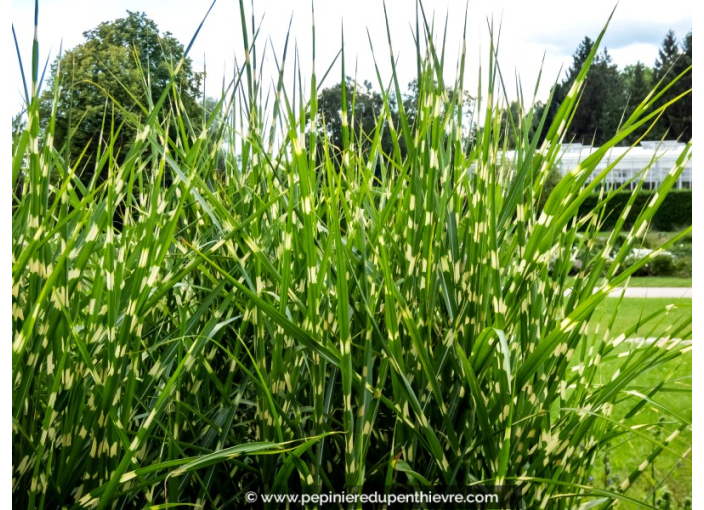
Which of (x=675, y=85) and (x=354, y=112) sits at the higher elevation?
(x=675, y=85)

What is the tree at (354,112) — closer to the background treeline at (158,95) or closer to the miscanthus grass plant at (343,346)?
the background treeline at (158,95)

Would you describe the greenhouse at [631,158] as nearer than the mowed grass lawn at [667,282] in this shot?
Yes

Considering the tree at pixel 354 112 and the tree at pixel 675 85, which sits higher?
the tree at pixel 675 85

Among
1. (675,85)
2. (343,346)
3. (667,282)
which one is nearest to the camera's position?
(343,346)

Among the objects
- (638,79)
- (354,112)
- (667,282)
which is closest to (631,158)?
(638,79)

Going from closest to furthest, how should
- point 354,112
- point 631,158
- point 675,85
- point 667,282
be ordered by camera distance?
1. point 354,112
2. point 667,282
3. point 631,158
4. point 675,85

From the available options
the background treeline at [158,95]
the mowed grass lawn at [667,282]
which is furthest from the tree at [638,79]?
the mowed grass lawn at [667,282]

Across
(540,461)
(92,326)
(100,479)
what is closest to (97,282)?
(92,326)

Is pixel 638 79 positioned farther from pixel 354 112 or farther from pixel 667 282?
pixel 354 112

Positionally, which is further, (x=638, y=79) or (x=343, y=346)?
(x=638, y=79)

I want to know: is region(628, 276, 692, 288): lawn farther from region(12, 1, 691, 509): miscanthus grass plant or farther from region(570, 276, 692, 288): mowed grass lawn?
region(12, 1, 691, 509): miscanthus grass plant

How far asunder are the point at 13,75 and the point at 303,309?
2.18 feet

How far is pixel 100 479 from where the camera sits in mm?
812

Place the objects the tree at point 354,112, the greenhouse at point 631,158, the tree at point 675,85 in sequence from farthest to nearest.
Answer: the tree at point 675,85, the tree at point 354,112, the greenhouse at point 631,158
